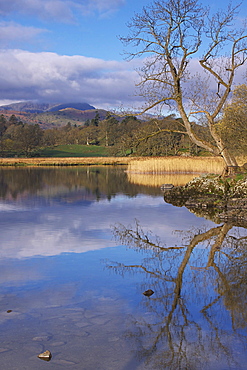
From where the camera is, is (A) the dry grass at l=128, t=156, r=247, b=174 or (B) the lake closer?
(B) the lake

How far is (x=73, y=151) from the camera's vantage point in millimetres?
103375

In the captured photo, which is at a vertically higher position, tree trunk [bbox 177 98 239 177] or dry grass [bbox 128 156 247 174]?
tree trunk [bbox 177 98 239 177]

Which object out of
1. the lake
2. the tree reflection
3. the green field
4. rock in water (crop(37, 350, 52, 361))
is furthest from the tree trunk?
the green field

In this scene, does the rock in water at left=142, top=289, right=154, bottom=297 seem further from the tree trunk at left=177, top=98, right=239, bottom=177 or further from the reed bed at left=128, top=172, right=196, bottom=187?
the reed bed at left=128, top=172, right=196, bottom=187

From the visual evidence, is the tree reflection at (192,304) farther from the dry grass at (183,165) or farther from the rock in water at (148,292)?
the dry grass at (183,165)

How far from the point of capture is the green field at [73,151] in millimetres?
94125

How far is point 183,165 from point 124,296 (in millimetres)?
29787

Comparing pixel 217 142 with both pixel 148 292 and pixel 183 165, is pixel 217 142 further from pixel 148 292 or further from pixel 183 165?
pixel 183 165

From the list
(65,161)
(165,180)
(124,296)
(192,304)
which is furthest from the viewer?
(65,161)

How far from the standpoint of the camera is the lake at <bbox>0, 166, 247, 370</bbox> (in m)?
4.48

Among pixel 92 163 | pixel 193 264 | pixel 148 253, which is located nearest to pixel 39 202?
pixel 148 253

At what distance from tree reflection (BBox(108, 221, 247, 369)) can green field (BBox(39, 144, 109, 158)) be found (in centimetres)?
8445

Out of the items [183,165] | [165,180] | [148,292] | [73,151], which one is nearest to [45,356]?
[148,292]

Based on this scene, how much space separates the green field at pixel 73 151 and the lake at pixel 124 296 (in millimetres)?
82103
